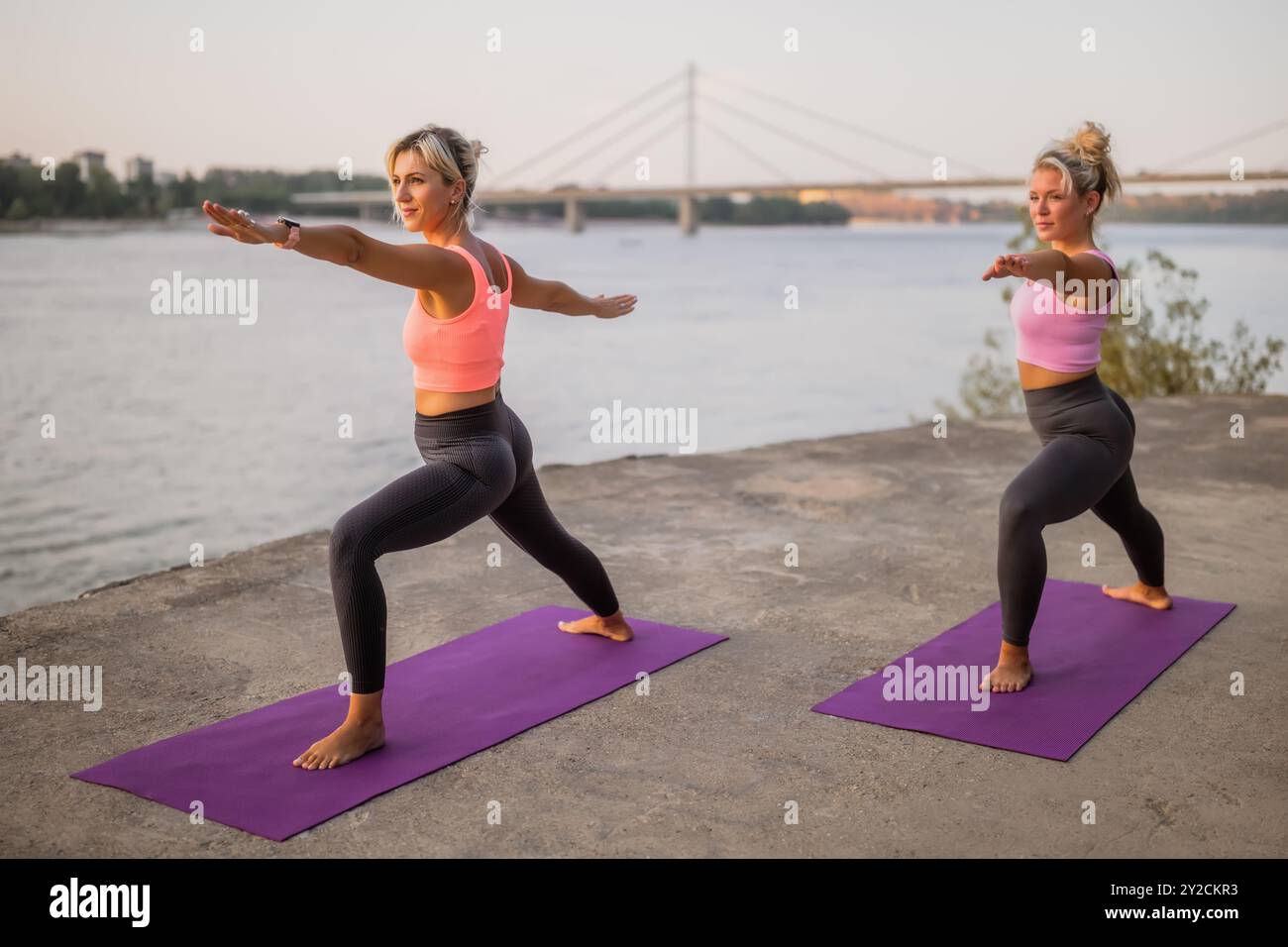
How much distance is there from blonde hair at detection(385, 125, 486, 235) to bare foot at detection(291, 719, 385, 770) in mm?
1048

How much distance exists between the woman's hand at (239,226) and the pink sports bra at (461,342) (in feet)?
1.55

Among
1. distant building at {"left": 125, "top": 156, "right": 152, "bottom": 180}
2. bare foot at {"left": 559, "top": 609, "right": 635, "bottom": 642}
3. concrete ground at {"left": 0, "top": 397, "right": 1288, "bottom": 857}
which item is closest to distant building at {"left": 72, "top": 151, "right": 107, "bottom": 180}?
distant building at {"left": 125, "top": 156, "right": 152, "bottom": 180}

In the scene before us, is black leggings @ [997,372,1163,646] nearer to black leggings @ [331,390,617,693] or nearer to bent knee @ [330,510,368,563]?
black leggings @ [331,390,617,693]

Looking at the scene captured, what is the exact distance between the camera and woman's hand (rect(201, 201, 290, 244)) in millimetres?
1868

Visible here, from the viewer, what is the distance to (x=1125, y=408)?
9.72 ft

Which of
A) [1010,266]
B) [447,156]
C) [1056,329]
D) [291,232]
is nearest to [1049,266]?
[1010,266]

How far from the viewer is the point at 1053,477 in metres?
2.66

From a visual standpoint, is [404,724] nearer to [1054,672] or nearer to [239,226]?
[239,226]

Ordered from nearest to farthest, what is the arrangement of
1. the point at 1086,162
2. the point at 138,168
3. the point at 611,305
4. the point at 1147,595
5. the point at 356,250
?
the point at 356,250 < the point at 1086,162 < the point at 611,305 < the point at 1147,595 < the point at 138,168

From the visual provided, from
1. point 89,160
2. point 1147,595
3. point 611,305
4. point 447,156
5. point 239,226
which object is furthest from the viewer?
point 89,160

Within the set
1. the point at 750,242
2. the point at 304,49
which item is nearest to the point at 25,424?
the point at 304,49

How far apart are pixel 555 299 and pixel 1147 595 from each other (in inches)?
75.2

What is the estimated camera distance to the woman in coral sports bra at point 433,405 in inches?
88.4
